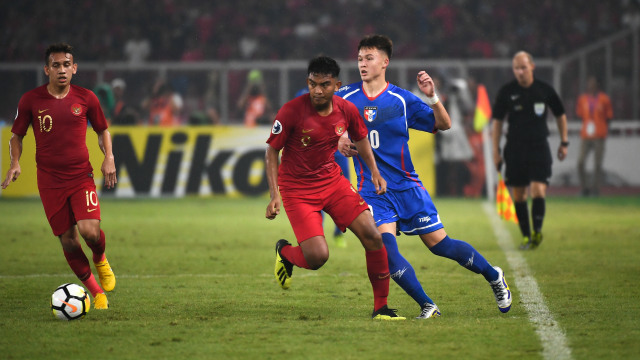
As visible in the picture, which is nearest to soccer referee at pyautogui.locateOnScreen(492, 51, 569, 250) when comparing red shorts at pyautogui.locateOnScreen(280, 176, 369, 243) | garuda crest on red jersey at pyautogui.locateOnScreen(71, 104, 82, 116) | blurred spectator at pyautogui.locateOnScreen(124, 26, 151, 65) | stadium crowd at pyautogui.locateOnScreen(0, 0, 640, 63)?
red shorts at pyautogui.locateOnScreen(280, 176, 369, 243)

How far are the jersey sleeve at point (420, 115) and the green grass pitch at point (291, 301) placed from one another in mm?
1330

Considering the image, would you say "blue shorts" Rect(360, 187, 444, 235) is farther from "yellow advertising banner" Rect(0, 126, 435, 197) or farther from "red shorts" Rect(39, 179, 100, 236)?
"yellow advertising banner" Rect(0, 126, 435, 197)

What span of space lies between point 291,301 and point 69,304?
175 centimetres

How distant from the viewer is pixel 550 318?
6.23 meters

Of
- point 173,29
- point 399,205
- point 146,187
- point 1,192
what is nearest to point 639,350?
point 399,205

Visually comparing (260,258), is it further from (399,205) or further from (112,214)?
(112,214)

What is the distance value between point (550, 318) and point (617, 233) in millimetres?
6615

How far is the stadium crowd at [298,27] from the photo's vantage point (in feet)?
78.3

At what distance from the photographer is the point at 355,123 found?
20.4ft

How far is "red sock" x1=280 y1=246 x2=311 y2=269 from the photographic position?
652cm

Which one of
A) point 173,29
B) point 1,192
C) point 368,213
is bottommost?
point 1,192

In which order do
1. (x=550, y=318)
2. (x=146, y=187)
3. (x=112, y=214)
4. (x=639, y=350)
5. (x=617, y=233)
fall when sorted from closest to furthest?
(x=639, y=350), (x=550, y=318), (x=617, y=233), (x=112, y=214), (x=146, y=187)

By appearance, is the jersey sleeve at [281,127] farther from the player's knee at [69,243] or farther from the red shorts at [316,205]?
the player's knee at [69,243]

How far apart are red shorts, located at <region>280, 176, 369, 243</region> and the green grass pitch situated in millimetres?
617
